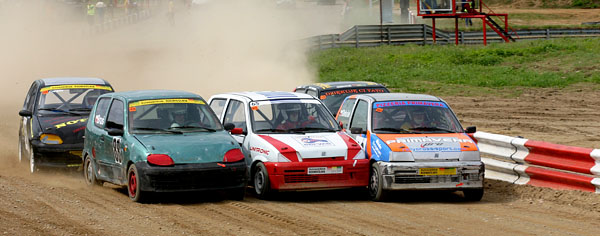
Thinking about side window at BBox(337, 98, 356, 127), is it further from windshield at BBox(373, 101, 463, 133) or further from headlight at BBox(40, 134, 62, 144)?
headlight at BBox(40, 134, 62, 144)

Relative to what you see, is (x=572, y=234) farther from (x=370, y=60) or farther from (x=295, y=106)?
(x=370, y=60)

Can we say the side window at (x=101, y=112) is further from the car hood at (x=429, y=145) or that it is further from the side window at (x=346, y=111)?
the car hood at (x=429, y=145)

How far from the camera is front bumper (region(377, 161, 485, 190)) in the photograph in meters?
11.1

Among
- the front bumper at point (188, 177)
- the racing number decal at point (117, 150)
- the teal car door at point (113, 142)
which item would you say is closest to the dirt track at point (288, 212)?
the front bumper at point (188, 177)

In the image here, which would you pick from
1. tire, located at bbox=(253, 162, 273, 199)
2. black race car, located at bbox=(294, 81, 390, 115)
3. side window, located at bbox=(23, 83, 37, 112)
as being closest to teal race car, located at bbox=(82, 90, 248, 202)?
tire, located at bbox=(253, 162, 273, 199)

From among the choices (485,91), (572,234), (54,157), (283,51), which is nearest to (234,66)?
(283,51)

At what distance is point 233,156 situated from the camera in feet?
35.8

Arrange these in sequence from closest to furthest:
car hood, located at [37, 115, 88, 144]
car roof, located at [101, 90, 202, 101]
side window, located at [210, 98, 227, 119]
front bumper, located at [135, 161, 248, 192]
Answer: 1. front bumper, located at [135, 161, 248, 192]
2. car roof, located at [101, 90, 202, 101]
3. side window, located at [210, 98, 227, 119]
4. car hood, located at [37, 115, 88, 144]

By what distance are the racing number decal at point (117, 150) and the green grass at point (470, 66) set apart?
15.7 metres

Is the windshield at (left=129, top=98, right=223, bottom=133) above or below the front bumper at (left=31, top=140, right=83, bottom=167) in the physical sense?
above

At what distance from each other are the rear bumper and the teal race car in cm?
48

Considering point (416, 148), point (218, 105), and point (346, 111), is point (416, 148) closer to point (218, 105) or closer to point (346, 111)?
point (346, 111)

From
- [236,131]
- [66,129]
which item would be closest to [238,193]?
[236,131]

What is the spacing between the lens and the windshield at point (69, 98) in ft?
48.4
